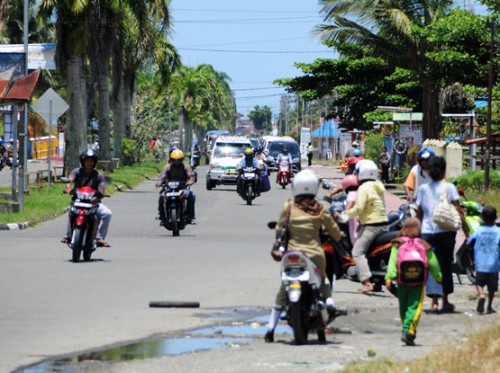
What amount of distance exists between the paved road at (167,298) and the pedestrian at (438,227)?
1.01 ft

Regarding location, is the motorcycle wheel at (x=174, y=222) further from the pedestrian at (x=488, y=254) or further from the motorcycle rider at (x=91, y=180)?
the pedestrian at (x=488, y=254)

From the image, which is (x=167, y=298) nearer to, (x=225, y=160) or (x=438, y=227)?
(x=438, y=227)

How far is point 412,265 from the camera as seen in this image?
883 cm

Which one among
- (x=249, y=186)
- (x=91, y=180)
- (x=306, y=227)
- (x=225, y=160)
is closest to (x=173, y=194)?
(x=91, y=180)

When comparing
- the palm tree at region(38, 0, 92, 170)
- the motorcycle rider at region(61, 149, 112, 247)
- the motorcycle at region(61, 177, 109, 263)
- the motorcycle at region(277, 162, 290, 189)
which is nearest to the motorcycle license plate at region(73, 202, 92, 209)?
the motorcycle at region(61, 177, 109, 263)

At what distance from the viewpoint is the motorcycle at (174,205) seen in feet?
63.0

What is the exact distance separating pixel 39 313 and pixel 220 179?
92.5 feet

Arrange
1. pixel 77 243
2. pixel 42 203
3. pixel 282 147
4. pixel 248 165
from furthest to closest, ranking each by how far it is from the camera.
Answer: pixel 282 147, pixel 248 165, pixel 42 203, pixel 77 243

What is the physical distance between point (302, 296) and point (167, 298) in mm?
3132

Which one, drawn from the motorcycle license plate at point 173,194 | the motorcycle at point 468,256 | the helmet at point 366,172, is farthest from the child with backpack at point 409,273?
the motorcycle license plate at point 173,194

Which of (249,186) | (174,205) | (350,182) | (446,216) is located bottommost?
(249,186)

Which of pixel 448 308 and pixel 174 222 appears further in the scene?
pixel 174 222

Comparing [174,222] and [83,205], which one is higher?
[83,205]

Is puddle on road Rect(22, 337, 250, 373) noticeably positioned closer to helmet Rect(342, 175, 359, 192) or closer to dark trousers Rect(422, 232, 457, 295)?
dark trousers Rect(422, 232, 457, 295)
